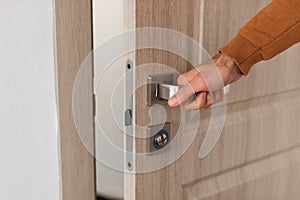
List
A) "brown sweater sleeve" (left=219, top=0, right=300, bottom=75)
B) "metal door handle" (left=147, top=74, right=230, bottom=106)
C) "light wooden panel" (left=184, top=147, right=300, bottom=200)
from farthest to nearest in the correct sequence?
"light wooden panel" (left=184, top=147, right=300, bottom=200)
"metal door handle" (left=147, top=74, right=230, bottom=106)
"brown sweater sleeve" (left=219, top=0, right=300, bottom=75)

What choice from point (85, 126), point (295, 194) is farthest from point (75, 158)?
point (295, 194)

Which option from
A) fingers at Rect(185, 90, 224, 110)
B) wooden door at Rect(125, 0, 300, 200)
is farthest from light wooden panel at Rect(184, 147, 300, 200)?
fingers at Rect(185, 90, 224, 110)

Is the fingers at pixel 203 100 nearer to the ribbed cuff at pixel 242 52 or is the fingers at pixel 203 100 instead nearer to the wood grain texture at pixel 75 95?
the ribbed cuff at pixel 242 52

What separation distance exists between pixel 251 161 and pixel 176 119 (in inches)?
12.0

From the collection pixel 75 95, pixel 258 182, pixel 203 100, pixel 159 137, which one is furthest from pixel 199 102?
pixel 258 182

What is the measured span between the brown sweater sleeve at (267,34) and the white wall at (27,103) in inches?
12.7

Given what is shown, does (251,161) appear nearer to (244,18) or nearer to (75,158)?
(244,18)

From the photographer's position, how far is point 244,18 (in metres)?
1.02

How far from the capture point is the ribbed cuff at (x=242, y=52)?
76 cm

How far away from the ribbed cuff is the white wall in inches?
12.5

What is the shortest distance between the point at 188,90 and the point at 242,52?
0.34 ft

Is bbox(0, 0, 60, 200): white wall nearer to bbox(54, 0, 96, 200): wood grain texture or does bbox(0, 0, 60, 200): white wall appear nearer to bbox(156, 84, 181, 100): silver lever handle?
bbox(54, 0, 96, 200): wood grain texture

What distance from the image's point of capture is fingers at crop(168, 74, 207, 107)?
783mm

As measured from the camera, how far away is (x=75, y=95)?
2.92ft
